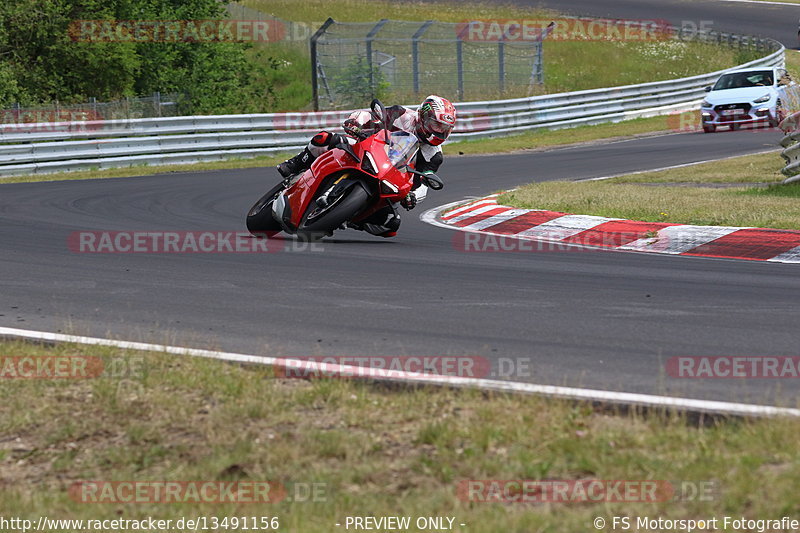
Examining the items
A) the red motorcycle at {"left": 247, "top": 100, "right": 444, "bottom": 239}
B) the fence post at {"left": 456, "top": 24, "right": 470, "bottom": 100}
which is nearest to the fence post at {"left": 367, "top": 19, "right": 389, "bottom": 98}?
the fence post at {"left": 456, "top": 24, "right": 470, "bottom": 100}

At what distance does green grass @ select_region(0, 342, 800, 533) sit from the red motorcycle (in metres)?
4.41

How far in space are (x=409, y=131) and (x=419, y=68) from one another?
67.2 ft

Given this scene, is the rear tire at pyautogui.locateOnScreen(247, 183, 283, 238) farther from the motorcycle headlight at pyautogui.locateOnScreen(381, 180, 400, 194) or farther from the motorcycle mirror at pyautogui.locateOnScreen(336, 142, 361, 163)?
the motorcycle headlight at pyautogui.locateOnScreen(381, 180, 400, 194)

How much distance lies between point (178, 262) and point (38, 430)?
4.41 meters

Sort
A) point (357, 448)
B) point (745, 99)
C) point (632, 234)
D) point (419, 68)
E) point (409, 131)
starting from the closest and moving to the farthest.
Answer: point (357, 448)
point (409, 131)
point (632, 234)
point (745, 99)
point (419, 68)

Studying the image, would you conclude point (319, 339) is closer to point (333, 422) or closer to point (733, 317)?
point (333, 422)

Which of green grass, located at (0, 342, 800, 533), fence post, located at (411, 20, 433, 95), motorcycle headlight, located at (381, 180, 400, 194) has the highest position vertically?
fence post, located at (411, 20, 433, 95)

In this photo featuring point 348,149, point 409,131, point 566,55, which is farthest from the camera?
point 566,55

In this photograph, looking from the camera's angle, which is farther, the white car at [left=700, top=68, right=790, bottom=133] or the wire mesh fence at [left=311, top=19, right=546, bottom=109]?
the wire mesh fence at [left=311, top=19, right=546, bottom=109]

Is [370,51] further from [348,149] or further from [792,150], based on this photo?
[348,149]

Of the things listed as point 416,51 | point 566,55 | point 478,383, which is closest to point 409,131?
point 478,383

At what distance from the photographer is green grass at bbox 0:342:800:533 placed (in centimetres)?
390

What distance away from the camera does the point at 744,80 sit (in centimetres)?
2578

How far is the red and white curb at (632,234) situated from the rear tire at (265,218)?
2.46m
